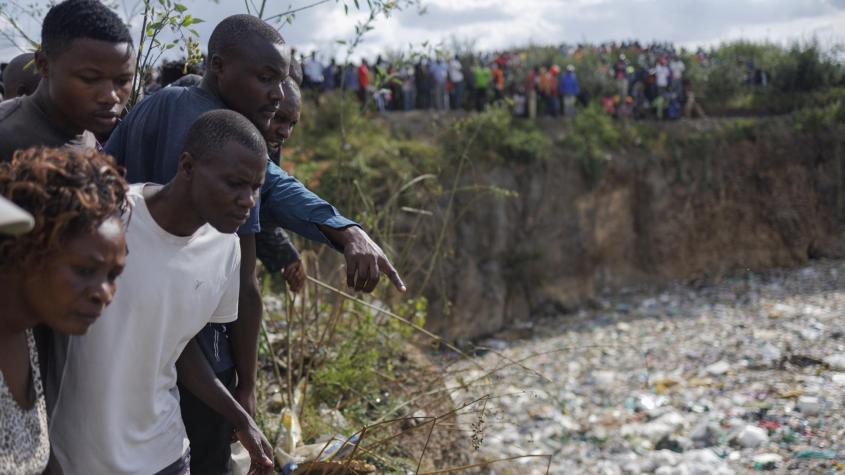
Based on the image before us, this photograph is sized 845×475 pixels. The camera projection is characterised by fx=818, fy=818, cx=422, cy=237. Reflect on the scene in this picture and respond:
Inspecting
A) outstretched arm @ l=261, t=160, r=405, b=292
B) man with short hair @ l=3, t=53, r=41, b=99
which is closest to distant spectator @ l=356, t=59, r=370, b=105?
man with short hair @ l=3, t=53, r=41, b=99

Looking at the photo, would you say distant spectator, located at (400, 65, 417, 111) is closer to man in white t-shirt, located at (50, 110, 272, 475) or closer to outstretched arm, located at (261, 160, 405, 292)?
outstretched arm, located at (261, 160, 405, 292)

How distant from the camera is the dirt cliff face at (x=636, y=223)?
526 inches

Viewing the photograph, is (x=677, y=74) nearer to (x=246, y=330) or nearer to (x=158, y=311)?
(x=246, y=330)

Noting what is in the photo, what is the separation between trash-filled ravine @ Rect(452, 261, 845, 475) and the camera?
18.7 feet

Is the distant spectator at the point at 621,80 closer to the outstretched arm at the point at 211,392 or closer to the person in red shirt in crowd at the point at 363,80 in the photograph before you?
the person in red shirt in crowd at the point at 363,80

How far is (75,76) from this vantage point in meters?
1.95

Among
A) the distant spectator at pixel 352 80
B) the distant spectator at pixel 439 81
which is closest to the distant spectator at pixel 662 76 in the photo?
the distant spectator at pixel 439 81

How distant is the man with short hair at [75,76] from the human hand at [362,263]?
2.17 feet

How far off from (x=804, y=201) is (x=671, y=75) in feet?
12.6

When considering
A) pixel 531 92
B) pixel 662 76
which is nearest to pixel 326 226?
pixel 531 92

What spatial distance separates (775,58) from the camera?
1856 centimetres

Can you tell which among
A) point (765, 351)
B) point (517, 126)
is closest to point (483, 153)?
point (517, 126)

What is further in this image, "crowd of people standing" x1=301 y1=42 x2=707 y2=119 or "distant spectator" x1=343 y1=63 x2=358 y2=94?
"crowd of people standing" x1=301 y1=42 x2=707 y2=119

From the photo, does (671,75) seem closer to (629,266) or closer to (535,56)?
(535,56)
